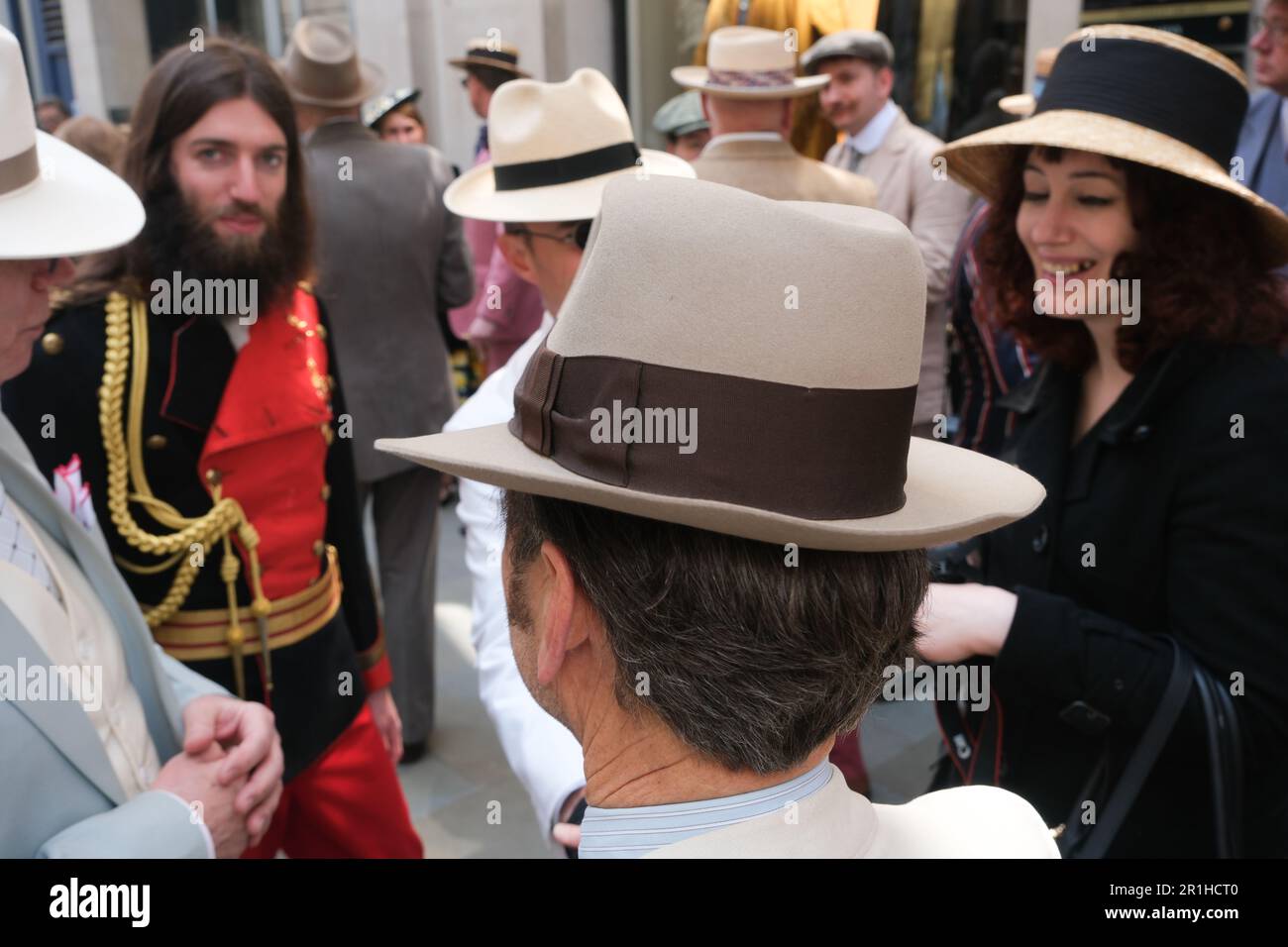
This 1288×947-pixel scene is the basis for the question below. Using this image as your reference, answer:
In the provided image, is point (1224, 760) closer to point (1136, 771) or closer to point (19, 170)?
point (1136, 771)

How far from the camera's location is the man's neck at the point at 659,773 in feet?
4.02

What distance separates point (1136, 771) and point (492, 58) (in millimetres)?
6267

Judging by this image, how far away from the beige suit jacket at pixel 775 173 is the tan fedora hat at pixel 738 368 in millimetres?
2699

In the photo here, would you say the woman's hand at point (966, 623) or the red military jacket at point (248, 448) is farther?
the red military jacket at point (248, 448)

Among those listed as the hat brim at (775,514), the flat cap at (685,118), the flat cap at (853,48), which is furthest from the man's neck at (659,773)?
the flat cap at (685,118)

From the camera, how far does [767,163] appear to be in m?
3.93

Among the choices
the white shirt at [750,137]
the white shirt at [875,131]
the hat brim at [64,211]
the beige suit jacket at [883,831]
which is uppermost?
the hat brim at [64,211]

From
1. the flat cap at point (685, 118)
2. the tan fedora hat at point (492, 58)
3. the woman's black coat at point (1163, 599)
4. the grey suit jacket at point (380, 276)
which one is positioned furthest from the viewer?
the tan fedora hat at point (492, 58)

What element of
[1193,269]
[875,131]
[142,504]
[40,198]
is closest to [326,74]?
[875,131]

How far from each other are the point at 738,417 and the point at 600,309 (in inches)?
7.5

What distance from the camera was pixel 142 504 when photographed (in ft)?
7.91

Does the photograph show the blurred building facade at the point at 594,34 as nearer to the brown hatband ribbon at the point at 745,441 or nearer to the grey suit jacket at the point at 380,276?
the grey suit jacket at the point at 380,276

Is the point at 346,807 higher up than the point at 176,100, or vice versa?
the point at 176,100

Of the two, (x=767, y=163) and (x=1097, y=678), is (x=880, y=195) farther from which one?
(x=1097, y=678)
